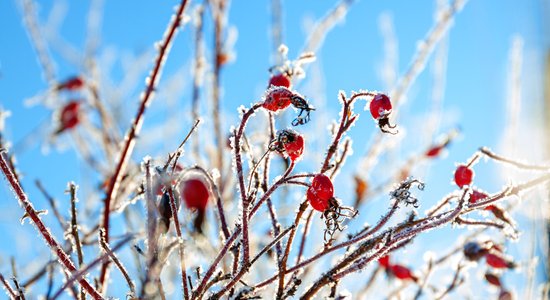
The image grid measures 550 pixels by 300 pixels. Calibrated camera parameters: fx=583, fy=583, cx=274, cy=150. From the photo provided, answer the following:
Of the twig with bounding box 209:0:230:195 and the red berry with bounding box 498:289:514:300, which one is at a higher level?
the twig with bounding box 209:0:230:195

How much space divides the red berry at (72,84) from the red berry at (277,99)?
2.37 meters

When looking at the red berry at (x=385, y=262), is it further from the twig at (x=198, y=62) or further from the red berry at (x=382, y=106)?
the twig at (x=198, y=62)

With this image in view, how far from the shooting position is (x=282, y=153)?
1.56m

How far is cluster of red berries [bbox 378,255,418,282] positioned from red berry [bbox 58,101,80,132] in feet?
6.61

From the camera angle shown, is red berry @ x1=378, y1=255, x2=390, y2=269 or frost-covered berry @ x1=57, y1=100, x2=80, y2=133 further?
frost-covered berry @ x1=57, y1=100, x2=80, y2=133

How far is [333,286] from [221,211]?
344mm

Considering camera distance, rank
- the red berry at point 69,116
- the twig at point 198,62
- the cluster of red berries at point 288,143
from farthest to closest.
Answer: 1. the red berry at point 69,116
2. the twig at point 198,62
3. the cluster of red berries at point 288,143

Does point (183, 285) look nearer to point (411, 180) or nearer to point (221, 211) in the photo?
point (221, 211)

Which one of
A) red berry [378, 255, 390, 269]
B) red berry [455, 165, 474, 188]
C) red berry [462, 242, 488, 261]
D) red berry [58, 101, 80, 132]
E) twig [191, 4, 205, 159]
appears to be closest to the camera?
red berry [455, 165, 474, 188]

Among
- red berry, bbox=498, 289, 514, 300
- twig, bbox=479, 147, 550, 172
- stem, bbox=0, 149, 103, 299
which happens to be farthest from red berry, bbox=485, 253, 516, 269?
stem, bbox=0, 149, 103, 299

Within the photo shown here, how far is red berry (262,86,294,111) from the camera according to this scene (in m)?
1.50

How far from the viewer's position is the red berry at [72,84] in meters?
3.52

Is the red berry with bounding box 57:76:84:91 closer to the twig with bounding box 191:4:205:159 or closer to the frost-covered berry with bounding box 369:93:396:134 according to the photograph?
the twig with bounding box 191:4:205:159

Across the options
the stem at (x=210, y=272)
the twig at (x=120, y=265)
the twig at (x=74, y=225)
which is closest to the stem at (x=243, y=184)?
the stem at (x=210, y=272)
